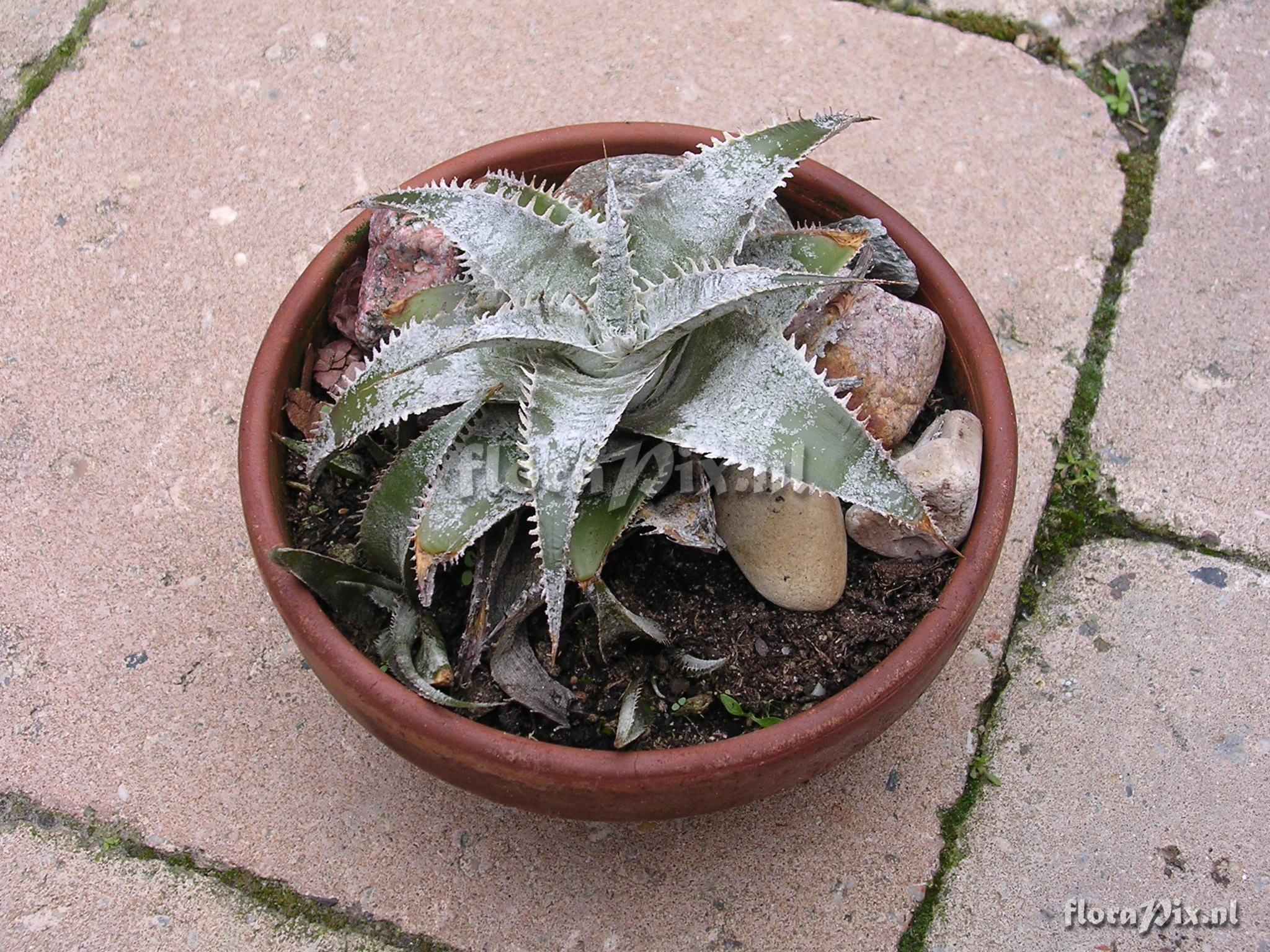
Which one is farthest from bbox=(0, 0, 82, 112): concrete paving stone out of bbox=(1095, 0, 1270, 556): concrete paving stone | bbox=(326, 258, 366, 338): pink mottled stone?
bbox=(1095, 0, 1270, 556): concrete paving stone

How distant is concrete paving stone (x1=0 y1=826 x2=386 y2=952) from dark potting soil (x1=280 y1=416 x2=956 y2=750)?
1.38 feet

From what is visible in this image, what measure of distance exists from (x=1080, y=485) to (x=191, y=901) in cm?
131

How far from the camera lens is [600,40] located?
6.81 ft

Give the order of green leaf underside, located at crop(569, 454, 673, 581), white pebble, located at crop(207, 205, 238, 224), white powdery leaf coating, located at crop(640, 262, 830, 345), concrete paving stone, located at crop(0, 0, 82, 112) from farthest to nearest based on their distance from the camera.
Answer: concrete paving stone, located at crop(0, 0, 82, 112) < white pebble, located at crop(207, 205, 238, 224) < green leaf underside, located at crop(569, 454, 673, 581) < white powdery leaf coating, located at crop(640, 262, 830, 345)

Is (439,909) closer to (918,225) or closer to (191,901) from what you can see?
(191,901)

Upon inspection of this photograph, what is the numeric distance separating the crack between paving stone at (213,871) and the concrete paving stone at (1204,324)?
1.16 m

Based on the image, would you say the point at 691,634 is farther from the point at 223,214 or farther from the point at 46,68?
the point at 46,68

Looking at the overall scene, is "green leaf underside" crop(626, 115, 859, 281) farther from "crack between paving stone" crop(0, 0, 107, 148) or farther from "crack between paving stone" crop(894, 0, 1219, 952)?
"crack between paving stone" crop(0, 0, 107, 148)

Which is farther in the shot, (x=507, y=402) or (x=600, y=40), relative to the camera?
(x=600, y=40)

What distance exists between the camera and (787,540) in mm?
1312

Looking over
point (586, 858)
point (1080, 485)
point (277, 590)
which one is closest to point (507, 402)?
point (277, 590)

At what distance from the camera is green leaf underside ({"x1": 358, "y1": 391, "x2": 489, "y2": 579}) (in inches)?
47.1

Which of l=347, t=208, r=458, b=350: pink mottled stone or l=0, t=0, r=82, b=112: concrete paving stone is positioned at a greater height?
l=0, t=0, r=82, b=112: concrete paving stone

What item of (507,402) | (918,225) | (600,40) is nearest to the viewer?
(507,402)
